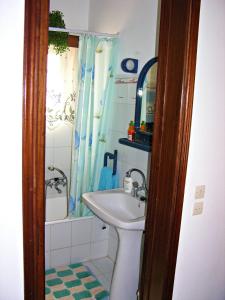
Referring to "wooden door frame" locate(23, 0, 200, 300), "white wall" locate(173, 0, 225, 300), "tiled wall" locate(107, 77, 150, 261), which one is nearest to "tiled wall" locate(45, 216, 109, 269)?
"tiled wall" locate(107, 77, 150, 261)

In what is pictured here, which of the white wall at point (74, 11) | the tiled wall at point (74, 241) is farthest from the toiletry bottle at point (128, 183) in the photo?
the white wall at point (74, 11)

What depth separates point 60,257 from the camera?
102 inches

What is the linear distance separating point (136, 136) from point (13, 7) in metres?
1.50

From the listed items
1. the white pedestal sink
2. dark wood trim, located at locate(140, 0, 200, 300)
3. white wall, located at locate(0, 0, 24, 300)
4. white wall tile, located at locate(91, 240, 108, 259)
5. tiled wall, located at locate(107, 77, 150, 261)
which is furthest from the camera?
white wall tile, located at locate(91, 240, 108, 259)

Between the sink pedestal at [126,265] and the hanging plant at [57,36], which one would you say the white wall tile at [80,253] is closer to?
the sink pedestal at [126,265]

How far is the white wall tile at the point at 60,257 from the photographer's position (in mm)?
2547

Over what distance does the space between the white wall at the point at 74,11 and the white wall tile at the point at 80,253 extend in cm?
224

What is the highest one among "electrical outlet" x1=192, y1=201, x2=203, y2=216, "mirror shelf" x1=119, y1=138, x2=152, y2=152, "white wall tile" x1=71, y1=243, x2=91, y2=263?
"mirror shelf" x1=119, y1=138, x2=152, y2=152

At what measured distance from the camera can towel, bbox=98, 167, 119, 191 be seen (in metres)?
2.57

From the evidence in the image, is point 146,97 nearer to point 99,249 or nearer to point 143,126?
point 143,126

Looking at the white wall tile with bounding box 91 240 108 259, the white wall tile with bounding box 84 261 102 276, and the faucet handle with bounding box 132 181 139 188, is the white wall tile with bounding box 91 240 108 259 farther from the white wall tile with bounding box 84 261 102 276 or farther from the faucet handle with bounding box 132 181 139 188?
the faucet handle with bounding box 132 181 139 188

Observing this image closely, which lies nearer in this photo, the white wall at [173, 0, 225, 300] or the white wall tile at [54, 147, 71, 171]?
the white wall at [173, 0, 225, 300]

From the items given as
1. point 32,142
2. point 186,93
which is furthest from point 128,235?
point 32,142

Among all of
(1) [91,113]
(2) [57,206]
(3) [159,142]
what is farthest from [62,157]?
(3) [159,142]
